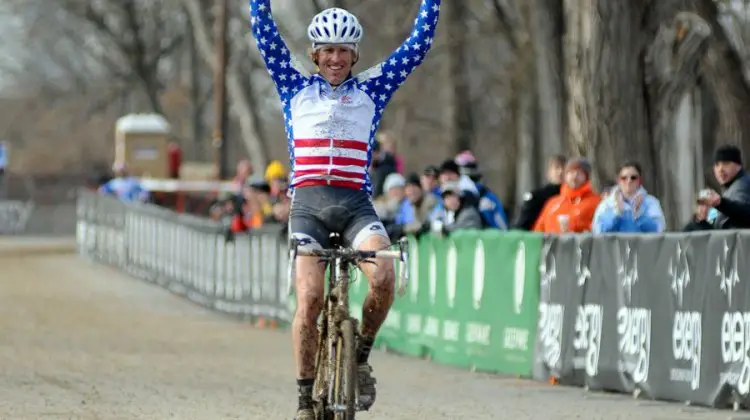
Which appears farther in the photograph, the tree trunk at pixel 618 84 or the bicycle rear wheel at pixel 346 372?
the tree trunk at pixel 618 84

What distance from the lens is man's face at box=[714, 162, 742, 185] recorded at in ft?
47.8

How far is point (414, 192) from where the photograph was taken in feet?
64.3

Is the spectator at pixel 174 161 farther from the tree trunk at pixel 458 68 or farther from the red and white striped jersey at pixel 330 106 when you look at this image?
the red and white striped jersey at pixel 330 106

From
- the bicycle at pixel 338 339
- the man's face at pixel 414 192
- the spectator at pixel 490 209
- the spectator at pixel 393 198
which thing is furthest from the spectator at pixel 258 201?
the bicycle at pixel 338 339

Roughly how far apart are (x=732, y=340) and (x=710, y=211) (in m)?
2.89

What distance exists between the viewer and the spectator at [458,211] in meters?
18.1

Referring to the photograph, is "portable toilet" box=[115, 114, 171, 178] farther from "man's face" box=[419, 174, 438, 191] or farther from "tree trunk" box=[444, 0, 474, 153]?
"man's face" box=[419, 174, 438, 191]

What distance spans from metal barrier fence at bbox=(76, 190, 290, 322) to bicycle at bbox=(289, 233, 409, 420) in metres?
10.4

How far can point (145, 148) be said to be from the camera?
147ft

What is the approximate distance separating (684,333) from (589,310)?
157cm

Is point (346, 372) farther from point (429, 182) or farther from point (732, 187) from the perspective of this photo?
point (429, 182)

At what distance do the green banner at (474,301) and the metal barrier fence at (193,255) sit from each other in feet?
8.81

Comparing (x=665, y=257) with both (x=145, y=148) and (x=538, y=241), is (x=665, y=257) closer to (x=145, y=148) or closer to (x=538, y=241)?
(x=538, y=241)

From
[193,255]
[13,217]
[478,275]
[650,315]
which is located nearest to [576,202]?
→ [478,275]
